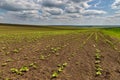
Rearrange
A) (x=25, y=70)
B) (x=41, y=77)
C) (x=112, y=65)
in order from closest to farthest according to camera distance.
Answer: (x=41, y=77)
(x=25, y=70)
(x=112, y=65)

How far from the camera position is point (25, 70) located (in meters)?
9.30

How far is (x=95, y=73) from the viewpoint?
9312 mm

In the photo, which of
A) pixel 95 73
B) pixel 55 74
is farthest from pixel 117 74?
pixel 55 74

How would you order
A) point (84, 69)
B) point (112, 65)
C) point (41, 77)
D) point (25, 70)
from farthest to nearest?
point (112, 65), point (84, 69), point (25, 70), point (41, 77)

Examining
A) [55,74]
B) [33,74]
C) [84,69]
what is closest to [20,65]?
[33,74]

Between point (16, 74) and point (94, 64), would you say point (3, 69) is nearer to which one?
point (16, 74)

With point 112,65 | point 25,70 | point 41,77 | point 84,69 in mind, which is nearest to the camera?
point 41,77

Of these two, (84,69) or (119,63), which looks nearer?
(84,69)

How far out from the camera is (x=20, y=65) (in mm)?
10359

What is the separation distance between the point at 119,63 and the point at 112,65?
0.88 m

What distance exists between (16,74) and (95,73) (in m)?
4.58

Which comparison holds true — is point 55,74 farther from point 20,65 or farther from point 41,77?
point 20,65

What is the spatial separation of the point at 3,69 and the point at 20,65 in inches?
45.3

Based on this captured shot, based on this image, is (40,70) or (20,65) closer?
(40,70)
